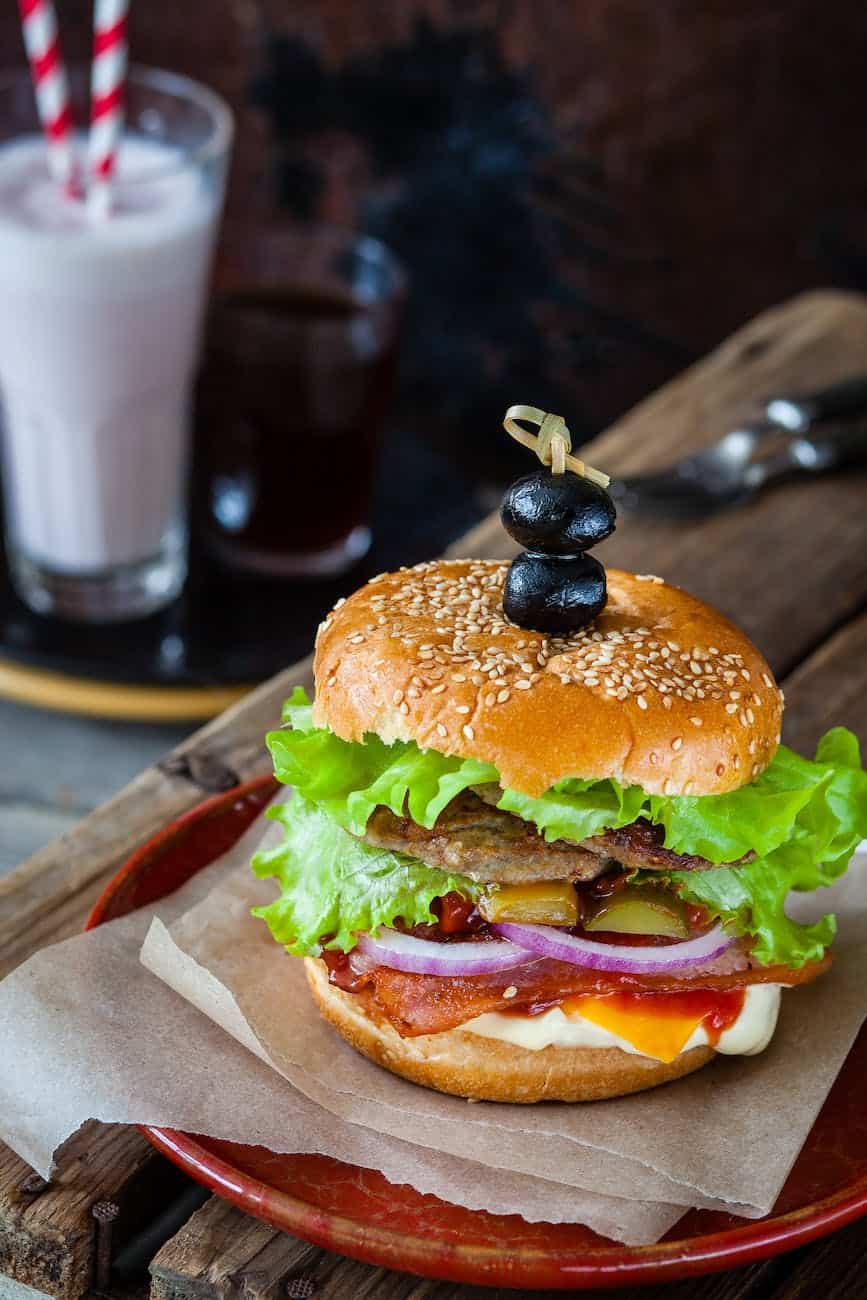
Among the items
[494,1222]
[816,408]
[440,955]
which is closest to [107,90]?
[816,408]

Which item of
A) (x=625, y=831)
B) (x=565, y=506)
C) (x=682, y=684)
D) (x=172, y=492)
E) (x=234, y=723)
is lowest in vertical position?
(x=172, y=492)

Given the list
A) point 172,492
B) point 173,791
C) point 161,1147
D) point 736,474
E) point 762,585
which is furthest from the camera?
point 172,492

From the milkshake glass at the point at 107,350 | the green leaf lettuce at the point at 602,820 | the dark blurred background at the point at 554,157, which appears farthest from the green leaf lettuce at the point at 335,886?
the dark blurred background at the point at 554,157

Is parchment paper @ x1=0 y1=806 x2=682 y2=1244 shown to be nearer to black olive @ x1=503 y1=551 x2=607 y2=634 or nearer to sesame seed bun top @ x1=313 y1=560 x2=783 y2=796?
sesame seed bun top @ x1=313 y1=560 x2=783 y2=796

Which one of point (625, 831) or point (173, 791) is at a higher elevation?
point (625, 831)

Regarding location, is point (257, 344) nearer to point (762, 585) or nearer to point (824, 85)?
point (762, 585)

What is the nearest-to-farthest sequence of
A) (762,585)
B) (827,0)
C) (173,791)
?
(173,791)
(762,585)
(827,0)

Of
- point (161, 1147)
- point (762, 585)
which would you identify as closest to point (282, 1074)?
point (161, 1147)

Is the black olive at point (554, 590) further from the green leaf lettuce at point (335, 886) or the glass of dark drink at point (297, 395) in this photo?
the glass of dark drink at point (297, 395)
